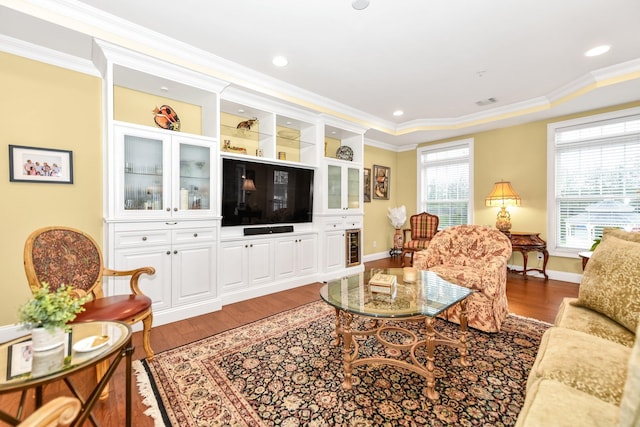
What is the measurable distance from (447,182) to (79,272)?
6.00 meters

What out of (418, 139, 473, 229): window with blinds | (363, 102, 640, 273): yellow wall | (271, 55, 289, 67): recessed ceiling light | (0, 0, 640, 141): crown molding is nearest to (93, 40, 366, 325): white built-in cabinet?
(0, 0, 640, 141): crown molding

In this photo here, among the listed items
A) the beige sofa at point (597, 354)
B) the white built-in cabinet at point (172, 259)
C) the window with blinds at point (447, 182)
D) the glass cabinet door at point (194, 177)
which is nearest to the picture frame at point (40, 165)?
the white built-in cabinet at point (172, 259)

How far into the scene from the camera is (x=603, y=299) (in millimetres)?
1662

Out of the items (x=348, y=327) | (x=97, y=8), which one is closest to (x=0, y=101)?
(x=97, y=8)

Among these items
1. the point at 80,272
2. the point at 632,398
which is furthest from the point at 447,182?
the point at 80,272

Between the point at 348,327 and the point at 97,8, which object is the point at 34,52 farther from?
the point at 348,327

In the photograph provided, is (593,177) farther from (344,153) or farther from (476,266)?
(344,153)

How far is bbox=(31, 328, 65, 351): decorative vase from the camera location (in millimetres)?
1142

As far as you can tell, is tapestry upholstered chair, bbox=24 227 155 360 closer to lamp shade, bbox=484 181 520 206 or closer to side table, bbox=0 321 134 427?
side table, bbox=0 321 134 427

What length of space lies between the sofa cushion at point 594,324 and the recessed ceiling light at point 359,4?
2656mm

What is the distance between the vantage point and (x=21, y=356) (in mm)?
1179

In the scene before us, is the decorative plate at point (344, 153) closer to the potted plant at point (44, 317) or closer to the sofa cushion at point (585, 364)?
the sofa cushion at point (585, 364)

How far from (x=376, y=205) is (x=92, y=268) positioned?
5109 mm

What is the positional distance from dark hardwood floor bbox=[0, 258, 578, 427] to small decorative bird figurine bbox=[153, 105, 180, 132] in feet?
6.90
